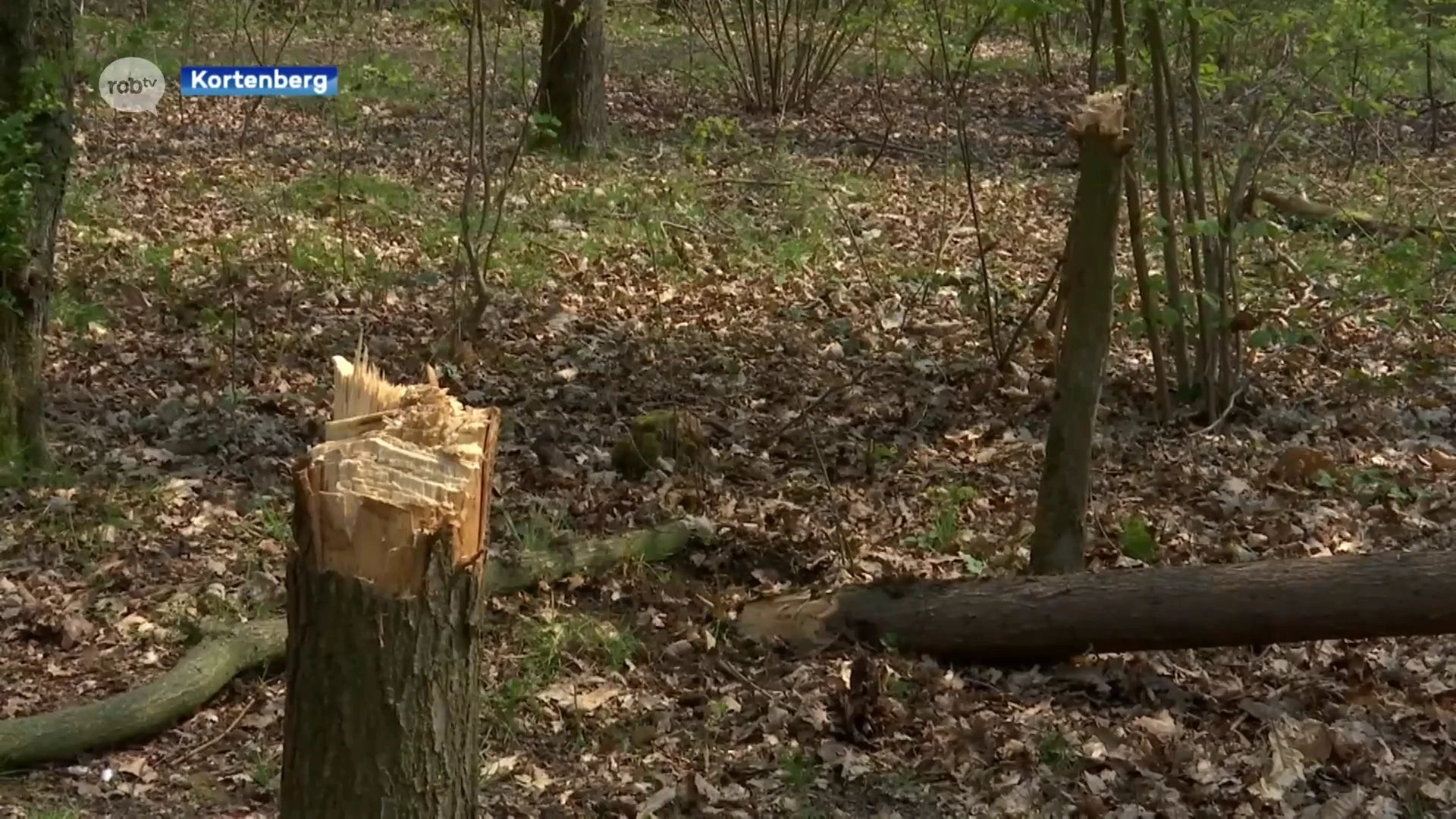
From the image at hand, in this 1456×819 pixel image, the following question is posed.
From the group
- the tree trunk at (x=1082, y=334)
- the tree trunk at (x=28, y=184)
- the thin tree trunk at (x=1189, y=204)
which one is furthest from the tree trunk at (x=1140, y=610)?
the tree trunk at (x=28, y=184)

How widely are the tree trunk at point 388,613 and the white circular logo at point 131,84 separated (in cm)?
656

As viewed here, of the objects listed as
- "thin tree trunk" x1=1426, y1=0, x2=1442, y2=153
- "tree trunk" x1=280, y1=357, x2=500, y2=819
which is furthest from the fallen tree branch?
"thin tree trunk" x1=1426, y1=0, x2=1442, y2=153

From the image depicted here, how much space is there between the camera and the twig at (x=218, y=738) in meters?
4.34

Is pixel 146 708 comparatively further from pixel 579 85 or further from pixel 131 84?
pixel 579 85

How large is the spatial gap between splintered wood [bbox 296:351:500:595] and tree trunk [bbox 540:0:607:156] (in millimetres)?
9633

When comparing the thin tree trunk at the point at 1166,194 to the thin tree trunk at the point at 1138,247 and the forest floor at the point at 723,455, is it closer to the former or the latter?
the thin tree trunk at the point at 1138,247

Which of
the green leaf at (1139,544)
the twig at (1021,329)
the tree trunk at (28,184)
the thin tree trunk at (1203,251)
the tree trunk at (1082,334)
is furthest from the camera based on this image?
the twig at (1021,329)

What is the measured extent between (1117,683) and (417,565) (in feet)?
9.63

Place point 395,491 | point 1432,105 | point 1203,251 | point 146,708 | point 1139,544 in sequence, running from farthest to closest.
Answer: point 1432,105 < point 1203,251 < point 1139,544 < point 146,708 < point 395,491

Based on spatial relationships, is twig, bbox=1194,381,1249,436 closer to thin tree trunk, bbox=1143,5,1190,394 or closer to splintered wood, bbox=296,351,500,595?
thin tree trunk, bbox=1143,5,1190,394

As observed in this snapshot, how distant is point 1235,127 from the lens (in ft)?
39.0

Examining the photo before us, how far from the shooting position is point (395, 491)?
2670 millimetres

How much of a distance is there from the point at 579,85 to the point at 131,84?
447 centimetres

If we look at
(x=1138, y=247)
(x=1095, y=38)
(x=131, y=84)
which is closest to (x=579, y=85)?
(x=131, y=84)
